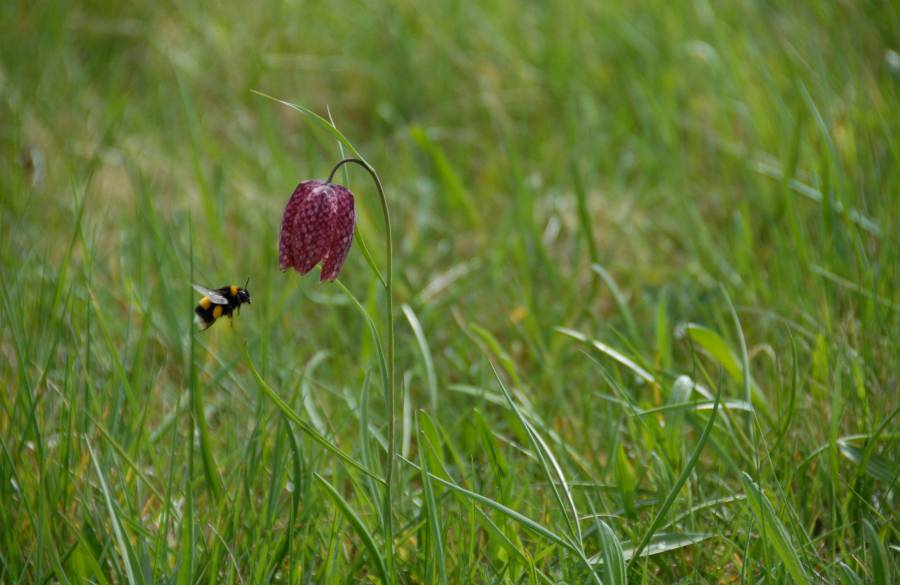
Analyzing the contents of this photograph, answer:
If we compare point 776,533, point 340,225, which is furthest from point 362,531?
point 776,533

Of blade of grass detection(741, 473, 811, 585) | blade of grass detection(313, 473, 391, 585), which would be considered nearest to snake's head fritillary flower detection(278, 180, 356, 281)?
blade of grass detection(313, 473, 391, 585)

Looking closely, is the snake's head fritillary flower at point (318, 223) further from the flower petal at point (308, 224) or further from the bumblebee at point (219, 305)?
the bumblebee at point (219, 305)

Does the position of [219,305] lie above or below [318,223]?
below

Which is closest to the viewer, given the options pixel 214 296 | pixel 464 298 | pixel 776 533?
pixel 776 533

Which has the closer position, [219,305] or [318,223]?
[318,223]

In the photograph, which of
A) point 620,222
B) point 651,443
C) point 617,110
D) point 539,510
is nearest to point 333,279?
point 539,510

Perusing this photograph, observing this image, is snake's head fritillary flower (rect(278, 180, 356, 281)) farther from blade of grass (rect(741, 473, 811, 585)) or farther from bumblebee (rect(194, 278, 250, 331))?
blade of grass (rect(741, 473, 811, 585))

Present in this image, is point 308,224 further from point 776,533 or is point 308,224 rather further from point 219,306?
point 776,533
